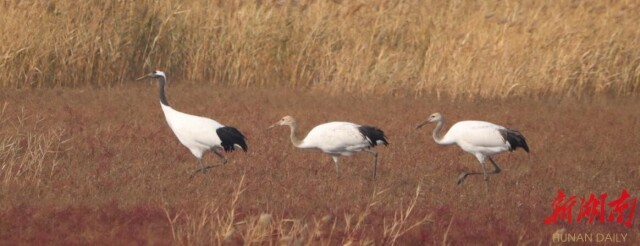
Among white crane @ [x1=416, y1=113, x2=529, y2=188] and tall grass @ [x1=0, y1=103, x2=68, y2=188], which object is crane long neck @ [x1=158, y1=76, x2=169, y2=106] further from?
white crane @ [x1=416, y1=113, x2=529, y2=188]

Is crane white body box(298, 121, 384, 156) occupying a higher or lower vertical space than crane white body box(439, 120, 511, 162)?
lower

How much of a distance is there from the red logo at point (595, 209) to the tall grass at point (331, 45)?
230 inches

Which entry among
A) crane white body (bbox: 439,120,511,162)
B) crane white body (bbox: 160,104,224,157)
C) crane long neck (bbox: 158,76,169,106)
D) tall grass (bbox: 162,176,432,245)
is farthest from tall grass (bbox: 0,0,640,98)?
tall grass (bbox: 162,176,432,245)

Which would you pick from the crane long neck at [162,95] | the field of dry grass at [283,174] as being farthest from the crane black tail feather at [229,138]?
the crane long neck at [162,95]

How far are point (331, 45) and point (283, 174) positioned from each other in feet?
20.3

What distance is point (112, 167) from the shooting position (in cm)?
1062

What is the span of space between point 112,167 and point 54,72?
17.6 feet

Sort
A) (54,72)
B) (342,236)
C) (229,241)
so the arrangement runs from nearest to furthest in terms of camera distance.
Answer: (229,241)
(342,236)
(54,72)

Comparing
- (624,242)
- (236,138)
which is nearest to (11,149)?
(236,138)

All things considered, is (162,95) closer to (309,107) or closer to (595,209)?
(309,107)

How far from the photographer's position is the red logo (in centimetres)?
880

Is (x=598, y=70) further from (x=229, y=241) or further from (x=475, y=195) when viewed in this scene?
(x=229, y=241)

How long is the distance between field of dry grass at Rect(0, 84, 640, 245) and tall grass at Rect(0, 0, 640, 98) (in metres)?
0.44

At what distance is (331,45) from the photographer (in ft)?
54.4
